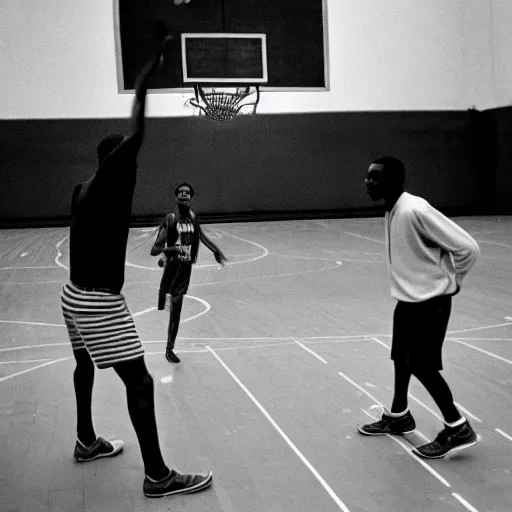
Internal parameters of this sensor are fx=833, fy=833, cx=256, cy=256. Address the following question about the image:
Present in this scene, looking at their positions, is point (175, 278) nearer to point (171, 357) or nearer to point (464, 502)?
point (171, 357)

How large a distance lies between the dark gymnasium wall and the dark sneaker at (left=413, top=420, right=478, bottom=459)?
18254 mm

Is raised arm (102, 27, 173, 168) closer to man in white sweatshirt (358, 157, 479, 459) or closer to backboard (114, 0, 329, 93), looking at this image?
man in white sweatshirt (358, 157, 479, 459)

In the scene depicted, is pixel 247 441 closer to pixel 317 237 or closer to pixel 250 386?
pixel 250 386

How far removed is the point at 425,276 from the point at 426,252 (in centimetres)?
13

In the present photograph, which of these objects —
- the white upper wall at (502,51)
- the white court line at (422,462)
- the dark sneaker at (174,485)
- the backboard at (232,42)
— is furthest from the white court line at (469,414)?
the white upper wall at (502,51)

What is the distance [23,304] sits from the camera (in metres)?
10.2

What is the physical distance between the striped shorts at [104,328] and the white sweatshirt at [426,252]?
1.46 metres

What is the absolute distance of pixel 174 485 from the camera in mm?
4074

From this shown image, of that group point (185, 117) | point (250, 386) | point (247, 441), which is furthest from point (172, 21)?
point (247, 441)

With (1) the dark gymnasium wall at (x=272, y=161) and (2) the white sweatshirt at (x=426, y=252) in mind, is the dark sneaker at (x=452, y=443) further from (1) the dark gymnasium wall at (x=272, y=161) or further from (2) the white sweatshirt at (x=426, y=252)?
(1) the dark gymnasium wall at (x=272, y=161)

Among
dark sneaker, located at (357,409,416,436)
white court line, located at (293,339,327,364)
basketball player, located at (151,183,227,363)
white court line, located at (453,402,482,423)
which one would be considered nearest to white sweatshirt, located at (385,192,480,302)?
dark sneaker, located at (357,409,416,436)

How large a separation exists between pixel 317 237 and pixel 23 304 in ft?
29.1

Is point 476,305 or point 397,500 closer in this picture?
point 397,500

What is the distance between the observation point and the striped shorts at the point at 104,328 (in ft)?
13.0
